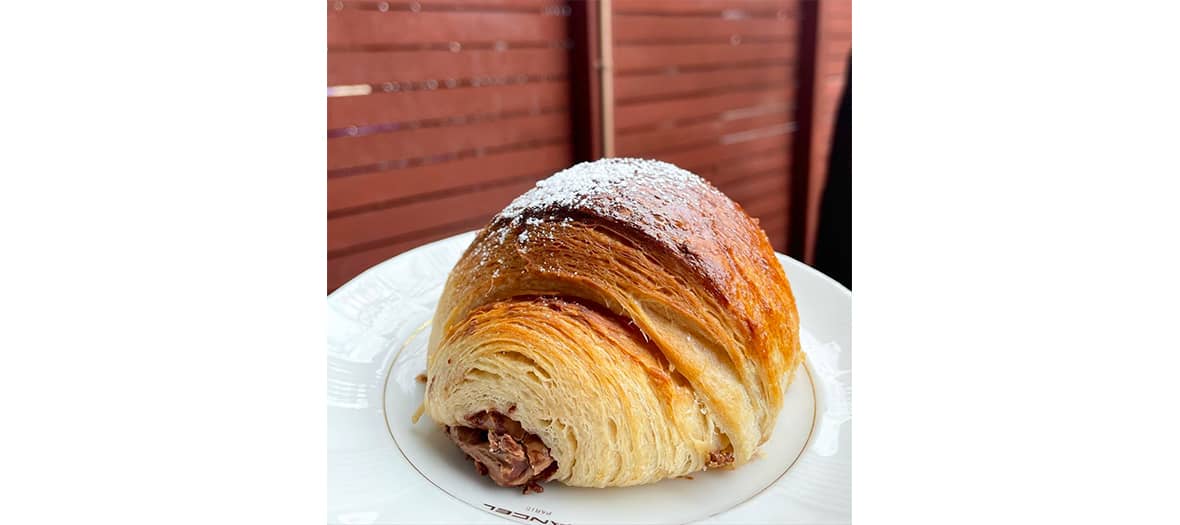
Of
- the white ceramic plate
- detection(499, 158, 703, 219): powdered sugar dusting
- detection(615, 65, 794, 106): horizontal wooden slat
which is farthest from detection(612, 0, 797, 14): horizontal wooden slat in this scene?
the white ceramic plate

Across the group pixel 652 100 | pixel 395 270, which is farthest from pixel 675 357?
pixel 652 100

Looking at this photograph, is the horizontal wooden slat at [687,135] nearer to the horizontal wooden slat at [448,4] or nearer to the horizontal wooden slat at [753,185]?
the horizontal wooden slat at [753,185]

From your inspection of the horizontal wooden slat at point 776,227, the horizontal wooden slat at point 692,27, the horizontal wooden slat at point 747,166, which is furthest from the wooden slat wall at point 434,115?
the horizontal wooden slat at point 776,227

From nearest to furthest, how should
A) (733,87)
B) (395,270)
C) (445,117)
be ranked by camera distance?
(395,270), (445,117), (733,87)

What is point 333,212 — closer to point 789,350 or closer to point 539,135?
point 539,135

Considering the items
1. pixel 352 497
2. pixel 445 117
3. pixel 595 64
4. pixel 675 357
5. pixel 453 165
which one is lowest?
pixel 352 497

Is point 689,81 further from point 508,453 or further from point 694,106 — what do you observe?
point 508,453
